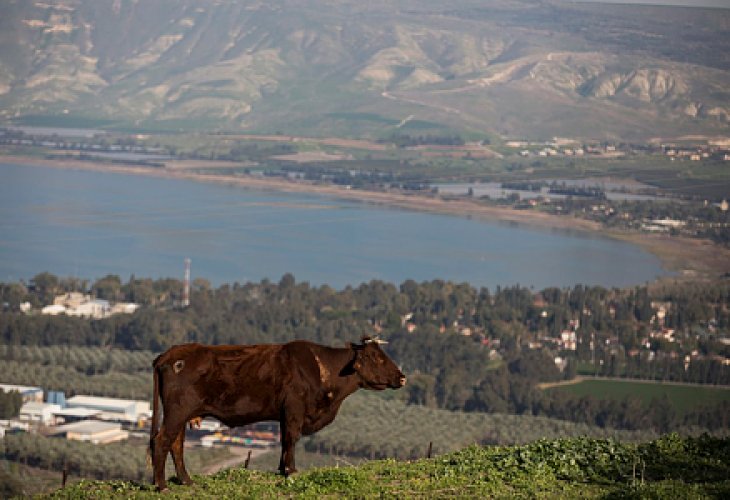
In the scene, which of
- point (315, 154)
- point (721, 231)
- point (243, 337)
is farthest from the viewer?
point (315, 154)

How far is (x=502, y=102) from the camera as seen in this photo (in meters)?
108

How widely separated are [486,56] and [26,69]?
43683mm

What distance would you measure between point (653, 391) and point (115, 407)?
1330 centimetres

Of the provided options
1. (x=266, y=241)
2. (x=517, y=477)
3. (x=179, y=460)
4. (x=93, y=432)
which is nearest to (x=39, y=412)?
(x=93, y=432)

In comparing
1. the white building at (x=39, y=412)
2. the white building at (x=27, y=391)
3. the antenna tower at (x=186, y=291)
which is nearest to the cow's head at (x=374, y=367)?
the white building at (x=39, y=412)

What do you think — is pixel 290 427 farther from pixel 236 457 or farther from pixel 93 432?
pixel 93 432

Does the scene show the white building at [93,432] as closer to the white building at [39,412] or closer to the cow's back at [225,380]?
the white building at [39,412]

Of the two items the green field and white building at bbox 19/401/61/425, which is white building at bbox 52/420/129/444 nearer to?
white building at bbox 19/401/61/425

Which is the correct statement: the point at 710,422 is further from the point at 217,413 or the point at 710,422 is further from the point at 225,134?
the point at 225,134

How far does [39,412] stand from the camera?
28.0 m

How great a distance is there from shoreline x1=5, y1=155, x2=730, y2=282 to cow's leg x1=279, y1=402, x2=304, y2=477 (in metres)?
46.9

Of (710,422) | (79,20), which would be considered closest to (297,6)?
(79,20)

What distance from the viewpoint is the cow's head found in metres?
6.98

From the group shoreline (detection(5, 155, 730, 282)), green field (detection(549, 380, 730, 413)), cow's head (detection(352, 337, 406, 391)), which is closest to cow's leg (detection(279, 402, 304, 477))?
cow's head (detection(352, 337, 406, 391))
